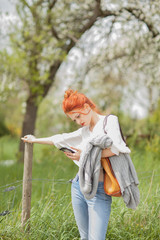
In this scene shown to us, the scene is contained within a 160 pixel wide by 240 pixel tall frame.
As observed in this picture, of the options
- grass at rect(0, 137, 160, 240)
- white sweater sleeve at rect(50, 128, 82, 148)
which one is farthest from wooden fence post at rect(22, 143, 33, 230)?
white sweater sleeve at rect(50, 128, 82, 148)

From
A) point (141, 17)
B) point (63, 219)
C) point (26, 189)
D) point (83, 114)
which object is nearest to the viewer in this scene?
point (83, 114)

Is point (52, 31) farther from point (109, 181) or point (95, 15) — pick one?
point (109, 181)

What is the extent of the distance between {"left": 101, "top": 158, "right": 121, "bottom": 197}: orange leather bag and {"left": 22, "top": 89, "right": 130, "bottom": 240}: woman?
0.15 feet

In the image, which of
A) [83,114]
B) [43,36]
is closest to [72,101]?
[83,114]

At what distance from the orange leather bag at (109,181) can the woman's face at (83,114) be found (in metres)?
0.29

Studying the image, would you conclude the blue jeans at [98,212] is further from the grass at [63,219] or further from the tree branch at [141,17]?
the tree branch at [141,17]

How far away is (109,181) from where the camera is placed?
1.96m

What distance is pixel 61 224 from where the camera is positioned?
8.62 feet

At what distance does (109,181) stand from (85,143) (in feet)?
1.05

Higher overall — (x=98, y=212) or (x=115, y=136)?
(x=115, y=136)

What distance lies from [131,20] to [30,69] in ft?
8.46

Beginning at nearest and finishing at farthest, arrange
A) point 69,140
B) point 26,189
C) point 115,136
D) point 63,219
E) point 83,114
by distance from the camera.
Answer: point 115,136
point 83,114
point 69,140
point 26,189
point 63,219

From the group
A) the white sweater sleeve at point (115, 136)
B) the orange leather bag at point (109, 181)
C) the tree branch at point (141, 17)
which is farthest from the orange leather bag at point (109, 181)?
the tree branch at point (141, 17)

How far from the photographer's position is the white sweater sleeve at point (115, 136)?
1885mm
